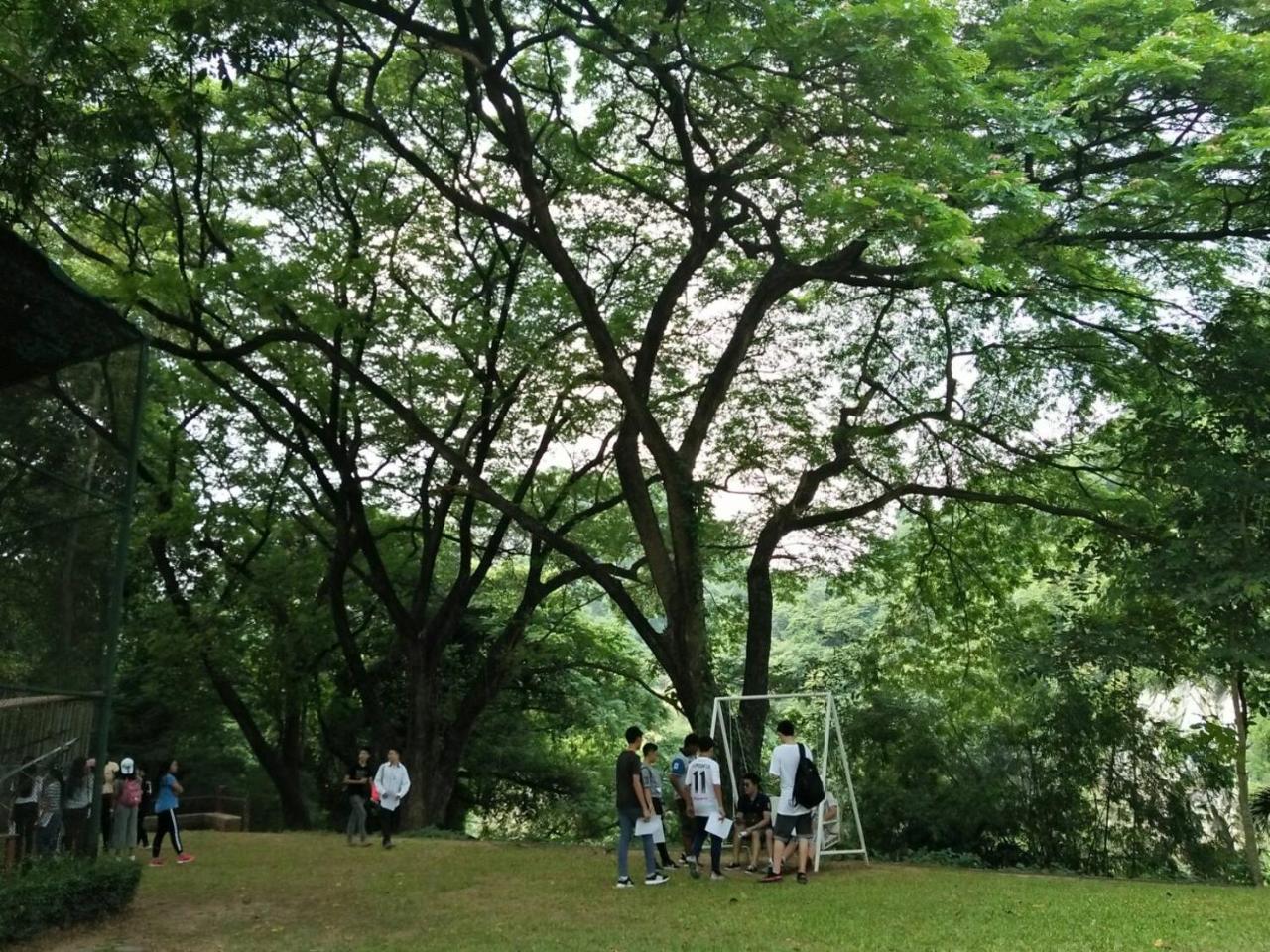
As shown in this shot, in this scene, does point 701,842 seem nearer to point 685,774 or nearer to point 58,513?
point 685,774

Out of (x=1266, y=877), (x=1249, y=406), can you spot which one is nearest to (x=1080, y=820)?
(x=1266, y=877)

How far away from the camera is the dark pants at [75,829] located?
9.01 metres

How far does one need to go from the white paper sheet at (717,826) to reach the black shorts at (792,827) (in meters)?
0.49

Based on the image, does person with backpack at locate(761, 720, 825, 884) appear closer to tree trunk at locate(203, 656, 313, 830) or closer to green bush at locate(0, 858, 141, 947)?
green bush at locate(0, 858, 141, 947)

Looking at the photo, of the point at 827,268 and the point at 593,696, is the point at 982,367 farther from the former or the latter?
the point at 593,696

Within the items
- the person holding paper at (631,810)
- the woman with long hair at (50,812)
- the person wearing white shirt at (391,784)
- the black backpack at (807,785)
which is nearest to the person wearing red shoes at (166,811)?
the person wearing white shirt at (391,784)

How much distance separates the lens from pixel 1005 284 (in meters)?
9.38

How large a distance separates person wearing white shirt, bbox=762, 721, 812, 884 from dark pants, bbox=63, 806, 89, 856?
20.3 feet

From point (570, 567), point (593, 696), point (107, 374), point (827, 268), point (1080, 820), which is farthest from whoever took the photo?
point (593, 696)

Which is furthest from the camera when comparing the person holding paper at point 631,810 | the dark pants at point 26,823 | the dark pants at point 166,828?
the dark pants at point 166,828

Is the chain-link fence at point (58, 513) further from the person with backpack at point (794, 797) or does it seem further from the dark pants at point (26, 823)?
the person with backpack at point (794, 797)

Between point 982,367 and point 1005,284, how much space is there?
5.86 m

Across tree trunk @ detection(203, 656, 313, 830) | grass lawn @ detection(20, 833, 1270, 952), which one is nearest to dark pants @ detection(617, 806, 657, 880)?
grass lawn @ detection(20, 833, 1270, 952)

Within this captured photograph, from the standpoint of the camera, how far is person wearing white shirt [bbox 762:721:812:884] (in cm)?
1029
